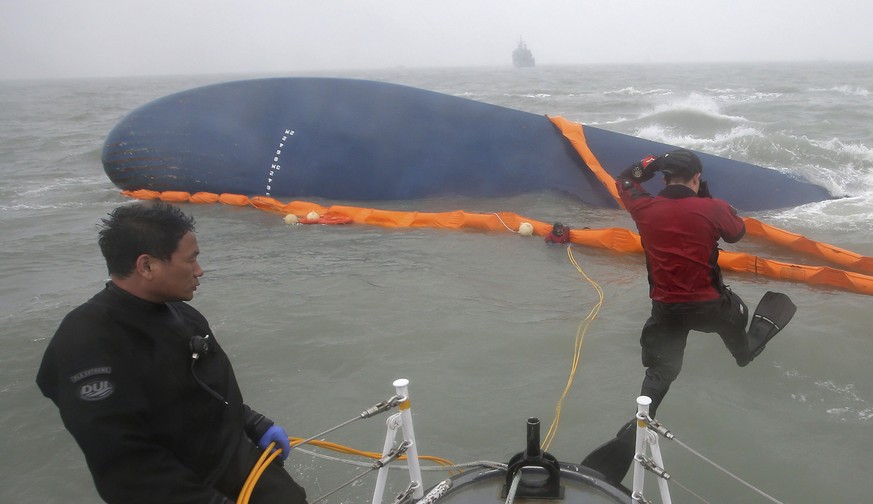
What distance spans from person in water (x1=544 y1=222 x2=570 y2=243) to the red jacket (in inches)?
142

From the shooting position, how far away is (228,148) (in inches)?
360

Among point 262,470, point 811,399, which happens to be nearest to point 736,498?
point 811,399

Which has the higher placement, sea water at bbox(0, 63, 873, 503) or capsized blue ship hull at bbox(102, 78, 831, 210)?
capsized blue ship hull at bbox(102, 78, 831, 210)

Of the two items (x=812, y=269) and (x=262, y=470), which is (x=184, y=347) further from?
(x=812, y=269)

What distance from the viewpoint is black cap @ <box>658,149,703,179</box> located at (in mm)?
3217

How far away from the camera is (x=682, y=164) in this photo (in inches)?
127

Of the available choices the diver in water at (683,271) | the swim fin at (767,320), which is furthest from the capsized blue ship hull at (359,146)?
the diver in water at (683,271)

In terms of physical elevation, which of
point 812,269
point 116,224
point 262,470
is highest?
point 116,224

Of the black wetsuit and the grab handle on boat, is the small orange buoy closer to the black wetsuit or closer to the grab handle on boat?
the black wetsuit

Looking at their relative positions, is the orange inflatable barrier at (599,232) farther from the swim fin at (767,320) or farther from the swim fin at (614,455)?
the swim fin at (614,455)

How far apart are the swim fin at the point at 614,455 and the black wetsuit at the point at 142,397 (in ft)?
5.06

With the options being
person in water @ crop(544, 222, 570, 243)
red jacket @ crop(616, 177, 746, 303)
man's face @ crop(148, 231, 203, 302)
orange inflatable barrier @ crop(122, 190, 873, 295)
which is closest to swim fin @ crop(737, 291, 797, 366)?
red jacket @ crop(616, 177, 746, 303)

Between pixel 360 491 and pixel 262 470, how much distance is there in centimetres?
133

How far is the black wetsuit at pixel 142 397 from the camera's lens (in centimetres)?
161
